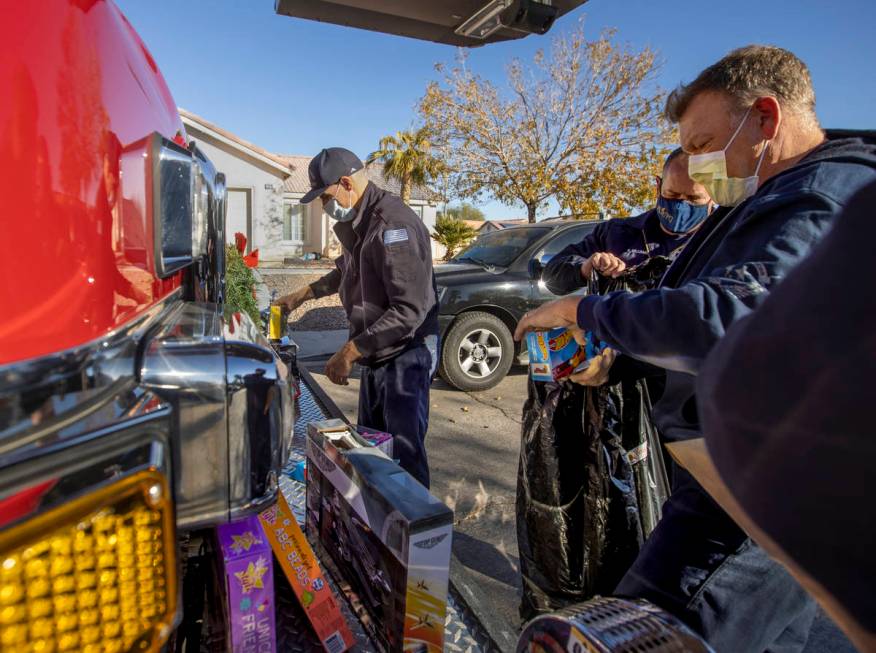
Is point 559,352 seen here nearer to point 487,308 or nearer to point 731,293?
point 731,293

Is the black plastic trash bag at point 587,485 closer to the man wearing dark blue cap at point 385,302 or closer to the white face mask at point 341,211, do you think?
the man wearing dark blue cap at point 385,302

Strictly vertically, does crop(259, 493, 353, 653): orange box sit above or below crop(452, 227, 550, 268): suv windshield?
below

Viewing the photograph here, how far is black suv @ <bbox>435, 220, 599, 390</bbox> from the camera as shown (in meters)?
6.07

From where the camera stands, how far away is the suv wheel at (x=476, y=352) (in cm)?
604

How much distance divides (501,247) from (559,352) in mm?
5212

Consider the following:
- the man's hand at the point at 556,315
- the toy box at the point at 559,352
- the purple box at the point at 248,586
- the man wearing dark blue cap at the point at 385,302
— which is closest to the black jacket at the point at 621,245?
the man wearing dark blue cap at the point at 385,302

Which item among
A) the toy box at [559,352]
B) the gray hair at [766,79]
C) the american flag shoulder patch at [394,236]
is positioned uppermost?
the gray hair at [766,79]

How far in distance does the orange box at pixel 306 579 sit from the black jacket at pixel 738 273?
3.04ft

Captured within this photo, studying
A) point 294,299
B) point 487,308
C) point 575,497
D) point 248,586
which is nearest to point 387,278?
point 294,299

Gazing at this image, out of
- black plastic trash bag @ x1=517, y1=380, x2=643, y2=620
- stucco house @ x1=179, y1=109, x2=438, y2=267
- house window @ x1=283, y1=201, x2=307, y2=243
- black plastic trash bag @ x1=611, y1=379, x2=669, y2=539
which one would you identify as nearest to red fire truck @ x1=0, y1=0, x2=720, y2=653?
black plastic trash bag @ x1=517, y1=380, x2=643, y2=620

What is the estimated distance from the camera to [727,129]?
1.51 meters

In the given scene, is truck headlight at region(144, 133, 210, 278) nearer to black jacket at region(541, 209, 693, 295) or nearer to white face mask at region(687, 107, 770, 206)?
white face mask at region(687, 107, 770, 206)

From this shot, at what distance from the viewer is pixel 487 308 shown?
6332mm

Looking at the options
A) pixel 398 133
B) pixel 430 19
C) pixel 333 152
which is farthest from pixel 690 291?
pixel 398 133
